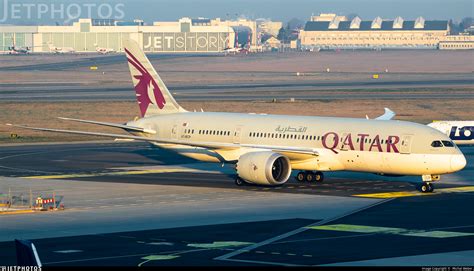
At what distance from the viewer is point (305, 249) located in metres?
43.4

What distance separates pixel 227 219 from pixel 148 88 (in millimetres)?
25445

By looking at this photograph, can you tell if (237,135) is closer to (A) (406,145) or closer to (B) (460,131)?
(A) (406,145)

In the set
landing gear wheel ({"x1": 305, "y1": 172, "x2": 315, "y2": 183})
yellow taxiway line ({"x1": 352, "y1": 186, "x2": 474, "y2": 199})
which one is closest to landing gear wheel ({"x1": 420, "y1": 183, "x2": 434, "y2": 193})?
yellow taxiway line ({"x1": 352, "y1": 186, "x2": 474, "y2": 199})

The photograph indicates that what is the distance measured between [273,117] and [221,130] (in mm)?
3448

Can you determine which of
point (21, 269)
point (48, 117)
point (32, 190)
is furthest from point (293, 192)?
point (48, 117)

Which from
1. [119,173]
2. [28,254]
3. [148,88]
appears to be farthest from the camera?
[148,88]

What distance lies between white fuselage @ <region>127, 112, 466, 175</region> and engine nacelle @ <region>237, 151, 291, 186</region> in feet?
4.29

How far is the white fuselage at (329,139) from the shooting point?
2483 inches

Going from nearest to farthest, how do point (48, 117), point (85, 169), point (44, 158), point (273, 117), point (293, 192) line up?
point (293, 192)
point (273, 117)
point (85, 169)
point (44, 158)
point (48, 117)

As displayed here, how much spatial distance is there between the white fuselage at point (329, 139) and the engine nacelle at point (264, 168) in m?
1.31

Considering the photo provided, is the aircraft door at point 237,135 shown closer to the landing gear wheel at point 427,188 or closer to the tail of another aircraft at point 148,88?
the tail of another aircraft at point 148,88

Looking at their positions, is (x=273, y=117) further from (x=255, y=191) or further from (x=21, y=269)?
(x=21, y=269)

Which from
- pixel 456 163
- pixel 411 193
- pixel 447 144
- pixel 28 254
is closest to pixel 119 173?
pixel 411 193

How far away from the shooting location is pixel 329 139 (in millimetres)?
66062
